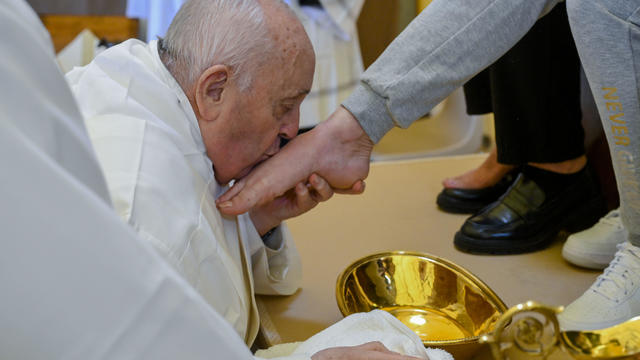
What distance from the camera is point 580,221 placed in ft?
4.88

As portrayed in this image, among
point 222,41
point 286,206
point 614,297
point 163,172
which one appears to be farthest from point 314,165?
point 614,297

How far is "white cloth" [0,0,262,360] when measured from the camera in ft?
1.39

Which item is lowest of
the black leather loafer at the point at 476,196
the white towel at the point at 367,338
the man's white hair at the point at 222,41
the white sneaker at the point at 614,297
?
the black leather loafer at the point at 476,196

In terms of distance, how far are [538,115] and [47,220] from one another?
1212 millimetres

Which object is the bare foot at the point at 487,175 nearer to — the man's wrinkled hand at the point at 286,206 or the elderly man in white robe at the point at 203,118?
the man's wrinkled hand at the point at 286,206

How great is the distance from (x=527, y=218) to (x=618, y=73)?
51cm

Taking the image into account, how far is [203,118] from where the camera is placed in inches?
36.8

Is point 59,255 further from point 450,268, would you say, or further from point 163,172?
point 450,268

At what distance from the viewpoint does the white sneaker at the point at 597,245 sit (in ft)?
4.28

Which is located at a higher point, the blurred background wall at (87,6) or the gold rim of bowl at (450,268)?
the gold rim of bowl at (450,268)

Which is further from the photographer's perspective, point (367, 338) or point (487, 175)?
point (487, 175)

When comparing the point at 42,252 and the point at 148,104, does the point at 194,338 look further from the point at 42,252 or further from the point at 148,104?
the point at 148,104

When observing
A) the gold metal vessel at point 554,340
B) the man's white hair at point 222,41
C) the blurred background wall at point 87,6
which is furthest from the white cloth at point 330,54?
the gold metal vessel at point 554,340

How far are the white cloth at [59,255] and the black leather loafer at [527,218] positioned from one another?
105 centimetres
